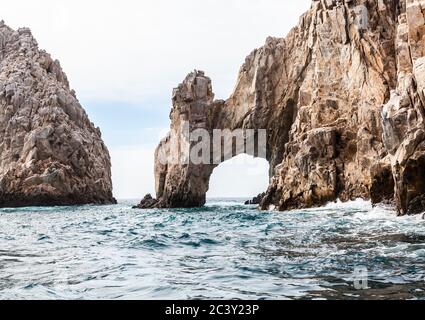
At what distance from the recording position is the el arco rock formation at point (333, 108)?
27.0 metres

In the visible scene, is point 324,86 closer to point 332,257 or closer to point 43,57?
point 332,257

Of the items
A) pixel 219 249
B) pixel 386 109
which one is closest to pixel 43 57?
pixel 386 109

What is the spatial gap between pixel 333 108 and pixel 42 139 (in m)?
59.8

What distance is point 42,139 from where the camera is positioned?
3509 inches

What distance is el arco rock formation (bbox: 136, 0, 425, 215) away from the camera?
27016mm

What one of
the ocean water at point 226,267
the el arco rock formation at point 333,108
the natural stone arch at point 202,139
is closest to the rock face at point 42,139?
the el arco rock formation at point 333,108

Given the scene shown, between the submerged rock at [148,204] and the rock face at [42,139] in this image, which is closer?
the submerged rock at [148,204]

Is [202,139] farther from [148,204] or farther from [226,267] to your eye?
[226,267]

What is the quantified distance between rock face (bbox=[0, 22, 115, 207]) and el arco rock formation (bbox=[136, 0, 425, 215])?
84.3 feet

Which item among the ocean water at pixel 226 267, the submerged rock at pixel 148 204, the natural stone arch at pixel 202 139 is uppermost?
the natural stone arch at pixel 202 139

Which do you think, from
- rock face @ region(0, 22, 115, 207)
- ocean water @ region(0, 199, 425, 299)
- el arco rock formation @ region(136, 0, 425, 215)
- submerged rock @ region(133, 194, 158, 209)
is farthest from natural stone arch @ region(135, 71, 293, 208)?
ocean water @ region(0, 199, 425, 299)

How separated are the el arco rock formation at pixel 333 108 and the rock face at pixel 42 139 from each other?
25.7 meters

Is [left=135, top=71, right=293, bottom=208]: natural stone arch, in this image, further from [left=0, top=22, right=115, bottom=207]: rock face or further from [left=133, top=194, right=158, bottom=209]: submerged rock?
[left=0, top=22, right=115, bottom=207]: rock face

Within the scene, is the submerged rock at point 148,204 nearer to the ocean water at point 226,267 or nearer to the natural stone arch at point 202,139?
the natural stone arch at point 202,139
